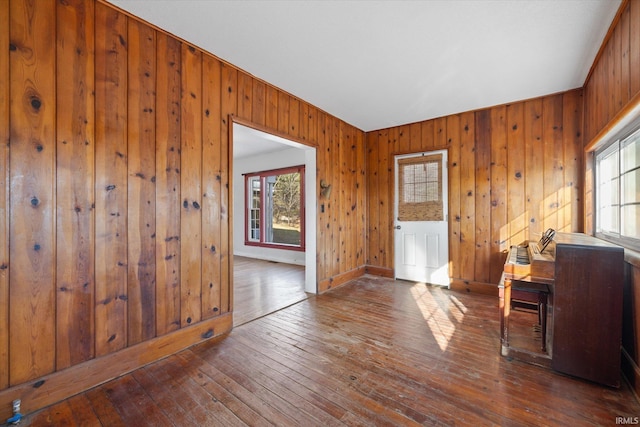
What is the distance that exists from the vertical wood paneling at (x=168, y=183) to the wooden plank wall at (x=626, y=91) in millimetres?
3311

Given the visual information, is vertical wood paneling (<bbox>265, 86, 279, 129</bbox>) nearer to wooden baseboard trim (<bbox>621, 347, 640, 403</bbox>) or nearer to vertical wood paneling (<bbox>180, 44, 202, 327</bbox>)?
vertical wood paneling (<bbox>180, 44, 202, 327</bbox>)

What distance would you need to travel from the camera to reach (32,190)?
1614mm

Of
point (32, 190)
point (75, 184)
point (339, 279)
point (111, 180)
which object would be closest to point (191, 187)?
point (111, 180)

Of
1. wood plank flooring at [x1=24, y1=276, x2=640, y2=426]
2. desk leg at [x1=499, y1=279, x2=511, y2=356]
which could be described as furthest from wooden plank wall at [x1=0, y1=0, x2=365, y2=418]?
desk leg at [x1=499, y1=279, x2=511, y2=356]

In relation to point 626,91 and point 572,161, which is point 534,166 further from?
point 626,91

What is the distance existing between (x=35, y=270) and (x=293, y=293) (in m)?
2.72

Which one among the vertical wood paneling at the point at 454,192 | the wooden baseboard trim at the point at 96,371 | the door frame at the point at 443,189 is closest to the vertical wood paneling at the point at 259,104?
the wooden baseboard trim at the point at 96,371

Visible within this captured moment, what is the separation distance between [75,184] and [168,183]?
23.1 inches

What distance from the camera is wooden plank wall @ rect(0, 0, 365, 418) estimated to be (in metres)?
1.58

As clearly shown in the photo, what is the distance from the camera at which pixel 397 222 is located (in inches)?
180

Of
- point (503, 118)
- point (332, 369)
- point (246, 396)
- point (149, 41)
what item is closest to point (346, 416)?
point (332, 369)

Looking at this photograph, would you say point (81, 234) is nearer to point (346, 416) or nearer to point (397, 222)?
point (346, 416)

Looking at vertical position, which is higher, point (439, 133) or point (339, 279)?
point (439, 133)

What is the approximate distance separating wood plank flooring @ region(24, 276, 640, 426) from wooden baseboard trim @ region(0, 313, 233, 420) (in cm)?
6
